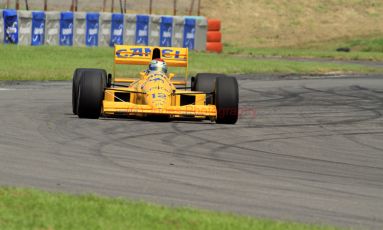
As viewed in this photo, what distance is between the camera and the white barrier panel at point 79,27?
38.2m

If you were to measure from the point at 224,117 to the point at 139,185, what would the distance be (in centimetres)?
613

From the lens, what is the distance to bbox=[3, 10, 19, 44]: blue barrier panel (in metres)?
35.9

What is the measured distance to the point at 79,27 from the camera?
38219 mm

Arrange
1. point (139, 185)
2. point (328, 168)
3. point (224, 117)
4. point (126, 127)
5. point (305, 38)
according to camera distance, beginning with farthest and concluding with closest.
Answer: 1. point (305, 38)
2. point (224, 117)
3. point (126, 127)
4. point (328, 168)
5. point (139, 185)

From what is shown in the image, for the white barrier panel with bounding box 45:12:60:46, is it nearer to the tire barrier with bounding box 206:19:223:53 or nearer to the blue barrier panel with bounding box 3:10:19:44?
the blue barrier panel with bounding box 3:10:19:44

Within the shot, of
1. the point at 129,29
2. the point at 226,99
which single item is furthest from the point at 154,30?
the point at 226,99

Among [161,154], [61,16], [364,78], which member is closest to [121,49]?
[161,154]

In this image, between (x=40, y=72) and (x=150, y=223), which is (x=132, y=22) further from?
(x=150, y=223)

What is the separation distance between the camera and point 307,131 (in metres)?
15.4

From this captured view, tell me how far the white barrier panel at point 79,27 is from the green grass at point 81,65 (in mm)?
1819

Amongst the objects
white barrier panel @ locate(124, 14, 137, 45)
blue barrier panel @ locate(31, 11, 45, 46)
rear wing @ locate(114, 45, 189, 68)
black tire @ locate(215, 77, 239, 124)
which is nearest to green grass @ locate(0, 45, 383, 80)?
blue barrier panel @ locate(31, 11, 45, 46)

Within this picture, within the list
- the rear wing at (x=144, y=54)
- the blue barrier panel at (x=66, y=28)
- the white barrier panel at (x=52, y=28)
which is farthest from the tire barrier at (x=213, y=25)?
the rear wing at (x=144, y=54)

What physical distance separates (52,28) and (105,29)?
8.82ft

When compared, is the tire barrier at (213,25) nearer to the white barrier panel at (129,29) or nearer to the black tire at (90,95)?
the white barrier panel at (129,29)
